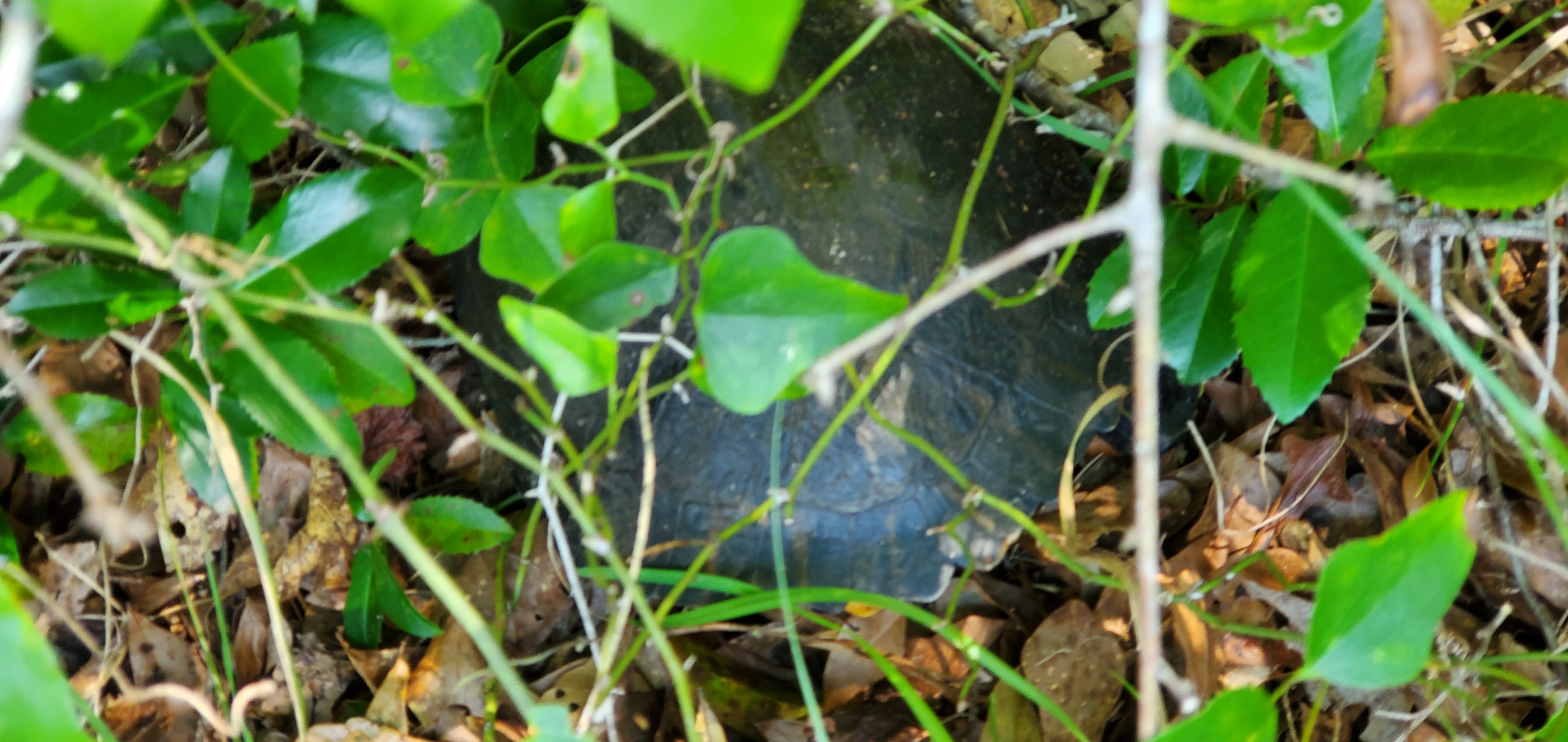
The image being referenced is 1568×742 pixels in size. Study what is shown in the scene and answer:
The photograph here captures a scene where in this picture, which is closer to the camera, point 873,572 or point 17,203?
point 17,203

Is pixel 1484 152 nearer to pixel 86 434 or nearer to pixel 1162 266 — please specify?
pixel 1162 266

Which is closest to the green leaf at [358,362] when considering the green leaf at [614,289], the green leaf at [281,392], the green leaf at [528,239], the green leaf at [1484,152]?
the green leaf at [281,392]

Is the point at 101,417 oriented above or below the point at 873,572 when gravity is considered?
above

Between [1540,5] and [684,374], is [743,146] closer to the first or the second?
[684,374]

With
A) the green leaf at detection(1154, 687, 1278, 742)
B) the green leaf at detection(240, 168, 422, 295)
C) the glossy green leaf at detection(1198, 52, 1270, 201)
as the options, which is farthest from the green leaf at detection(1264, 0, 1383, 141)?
the green leaf at detection(240, 168, 422, 295)

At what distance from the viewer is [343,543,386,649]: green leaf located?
962 millimetres

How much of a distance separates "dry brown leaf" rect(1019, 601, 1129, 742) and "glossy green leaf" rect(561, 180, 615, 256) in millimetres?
628

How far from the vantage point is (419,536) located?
0.93 metres

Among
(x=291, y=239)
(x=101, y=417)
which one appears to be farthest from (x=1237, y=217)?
(x=101, y=417)

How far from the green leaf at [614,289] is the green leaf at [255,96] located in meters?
0.28

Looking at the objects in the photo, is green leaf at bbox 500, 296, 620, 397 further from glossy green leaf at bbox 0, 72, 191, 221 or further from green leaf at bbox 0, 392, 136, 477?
green leaf at bbox 0, 392, 136, 477

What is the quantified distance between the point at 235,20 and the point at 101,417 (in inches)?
15.8

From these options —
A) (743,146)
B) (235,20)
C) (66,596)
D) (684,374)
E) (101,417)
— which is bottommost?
(66,596)

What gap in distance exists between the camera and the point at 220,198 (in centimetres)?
70
